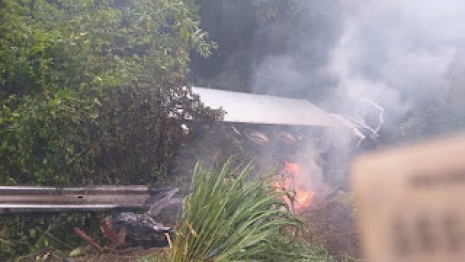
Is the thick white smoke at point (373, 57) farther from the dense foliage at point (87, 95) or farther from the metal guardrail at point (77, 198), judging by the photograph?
the metal guardrail at point (77, 198)

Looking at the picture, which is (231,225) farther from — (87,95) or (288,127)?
(288,127)

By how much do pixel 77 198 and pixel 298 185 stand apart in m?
4.36

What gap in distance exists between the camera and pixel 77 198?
6.30m

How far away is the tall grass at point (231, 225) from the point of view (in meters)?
4.14

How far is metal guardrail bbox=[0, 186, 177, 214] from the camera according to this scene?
5.77 m

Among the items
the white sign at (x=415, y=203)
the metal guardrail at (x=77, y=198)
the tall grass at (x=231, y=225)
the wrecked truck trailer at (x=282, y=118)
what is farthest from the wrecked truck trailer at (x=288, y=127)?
the white sign at (x=415, y=203)

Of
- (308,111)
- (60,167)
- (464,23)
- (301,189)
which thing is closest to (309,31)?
(308,111)

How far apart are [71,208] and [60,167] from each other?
2.04 feet

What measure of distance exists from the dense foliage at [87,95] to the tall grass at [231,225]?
93.3 inches

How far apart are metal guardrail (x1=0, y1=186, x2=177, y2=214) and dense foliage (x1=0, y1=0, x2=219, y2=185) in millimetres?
190

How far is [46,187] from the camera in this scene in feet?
20.1

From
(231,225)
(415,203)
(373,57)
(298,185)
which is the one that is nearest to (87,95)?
(231,225)

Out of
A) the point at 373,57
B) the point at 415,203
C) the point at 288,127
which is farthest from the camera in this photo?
the point at 373,57

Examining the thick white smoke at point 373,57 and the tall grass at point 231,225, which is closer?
the tall grass at point 231,225
